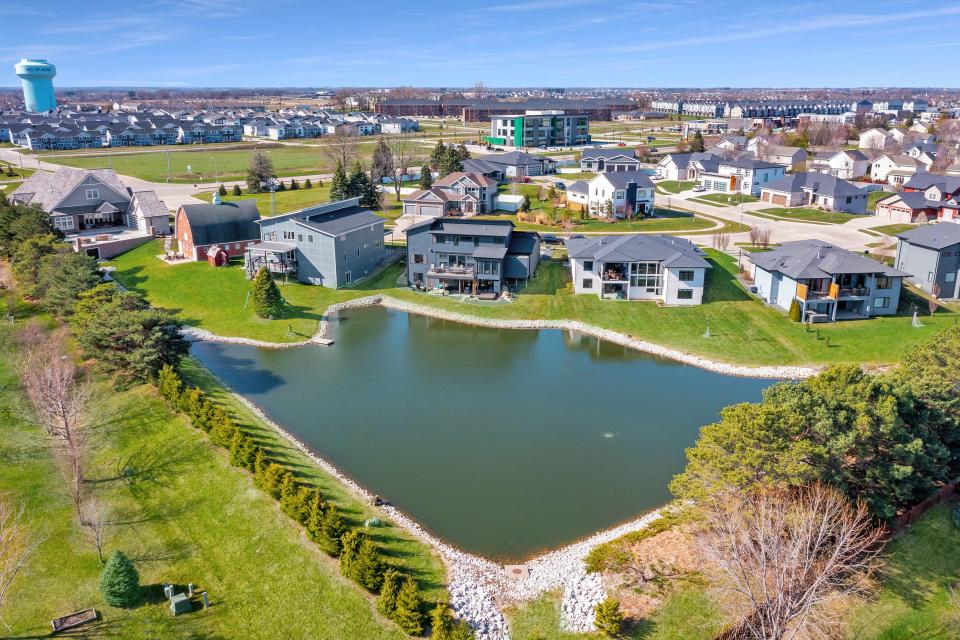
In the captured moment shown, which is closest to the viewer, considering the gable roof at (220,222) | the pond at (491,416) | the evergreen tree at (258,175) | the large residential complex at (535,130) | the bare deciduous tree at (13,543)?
the bare deciduous tree at (13,543)

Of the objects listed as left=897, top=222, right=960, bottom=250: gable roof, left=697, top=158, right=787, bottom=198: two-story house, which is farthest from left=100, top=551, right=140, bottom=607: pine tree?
left=697, top=158, right=787, bottom=198: two-story house

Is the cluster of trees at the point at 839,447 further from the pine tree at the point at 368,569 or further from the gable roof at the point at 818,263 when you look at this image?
the gable roof at the point at 818,263

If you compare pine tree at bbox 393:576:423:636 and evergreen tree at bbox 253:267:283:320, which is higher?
evergreen tree at bbox 253:267:283:320

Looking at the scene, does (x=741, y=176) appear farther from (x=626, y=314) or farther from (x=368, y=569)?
(x=368, y=569)

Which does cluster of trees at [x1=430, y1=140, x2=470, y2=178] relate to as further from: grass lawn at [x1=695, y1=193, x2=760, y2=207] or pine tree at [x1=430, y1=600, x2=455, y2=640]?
pine tree at [x1=430, y1=600, x2=455, y2=640]

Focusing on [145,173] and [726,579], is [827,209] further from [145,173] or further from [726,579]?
[145,173]

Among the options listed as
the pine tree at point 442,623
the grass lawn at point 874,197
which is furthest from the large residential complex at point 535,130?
the pine tree at point 442,623

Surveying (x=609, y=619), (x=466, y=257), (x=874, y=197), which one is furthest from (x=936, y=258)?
(x=874, y=197)
